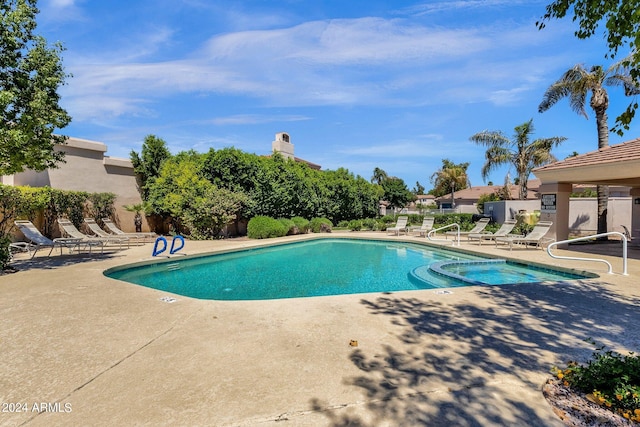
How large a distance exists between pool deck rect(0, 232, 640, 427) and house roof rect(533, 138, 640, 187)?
7.15 meters

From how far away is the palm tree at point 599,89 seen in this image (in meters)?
14.6

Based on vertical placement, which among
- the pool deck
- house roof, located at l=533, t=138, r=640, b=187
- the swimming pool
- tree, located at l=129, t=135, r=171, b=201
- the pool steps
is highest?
tree, located at l=129, t=135, r=171, b=201

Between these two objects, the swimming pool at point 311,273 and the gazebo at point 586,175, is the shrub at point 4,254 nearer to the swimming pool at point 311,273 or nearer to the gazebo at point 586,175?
the swimming pool at point 311,273

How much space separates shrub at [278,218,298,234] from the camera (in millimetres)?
19697

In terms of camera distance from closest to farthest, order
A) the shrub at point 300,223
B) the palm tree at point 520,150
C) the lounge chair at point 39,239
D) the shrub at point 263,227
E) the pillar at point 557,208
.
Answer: the lounge chair at point 39,239 → the pillar at point 557,208 → the shrub at point 263,227 → the shrub at point 300,223 → the palm tree at point 520,150

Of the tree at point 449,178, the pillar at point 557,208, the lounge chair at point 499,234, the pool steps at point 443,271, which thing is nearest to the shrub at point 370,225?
the lounge chair at point 499,234

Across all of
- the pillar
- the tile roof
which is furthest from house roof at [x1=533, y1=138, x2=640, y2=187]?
the pillar

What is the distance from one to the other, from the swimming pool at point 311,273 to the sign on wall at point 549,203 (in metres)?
4.35

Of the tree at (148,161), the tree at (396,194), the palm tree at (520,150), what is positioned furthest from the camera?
the tree at (396,194)

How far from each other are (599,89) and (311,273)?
15434 mm

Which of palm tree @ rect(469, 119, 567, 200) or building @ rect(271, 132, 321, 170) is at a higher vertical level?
building @ rect(271, 132, 321, 170)

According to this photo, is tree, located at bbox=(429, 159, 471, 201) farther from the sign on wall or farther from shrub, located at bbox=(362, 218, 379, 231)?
the sign on wall

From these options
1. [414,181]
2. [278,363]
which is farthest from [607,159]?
[414,181]

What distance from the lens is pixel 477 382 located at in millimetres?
2803
